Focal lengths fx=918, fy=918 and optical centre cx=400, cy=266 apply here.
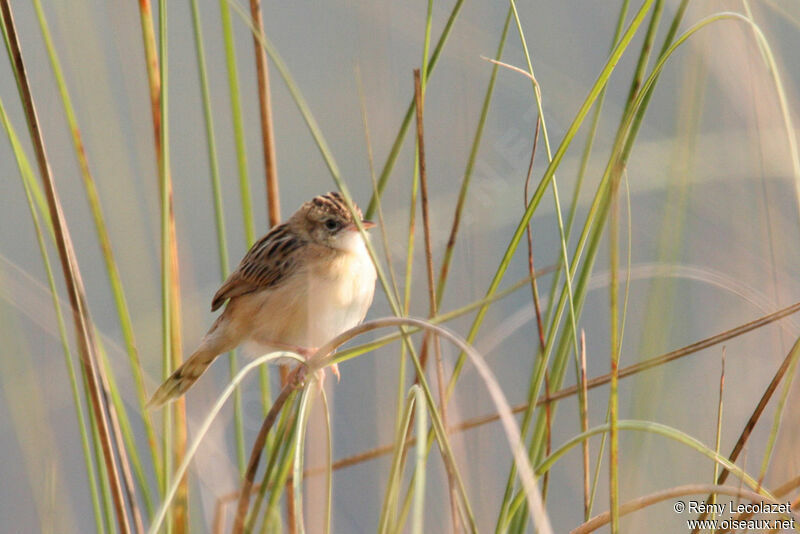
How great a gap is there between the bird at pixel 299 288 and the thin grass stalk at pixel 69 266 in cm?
159

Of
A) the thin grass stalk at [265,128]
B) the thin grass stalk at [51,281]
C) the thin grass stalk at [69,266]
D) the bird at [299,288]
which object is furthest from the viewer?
the bird at [299,288]

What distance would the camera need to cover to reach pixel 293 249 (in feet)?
12.6

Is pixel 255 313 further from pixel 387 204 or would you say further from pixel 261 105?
pixel 261 105

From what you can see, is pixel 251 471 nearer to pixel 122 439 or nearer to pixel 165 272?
pixel 122 439

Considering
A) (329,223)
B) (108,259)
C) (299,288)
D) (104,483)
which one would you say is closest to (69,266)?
(108,259)

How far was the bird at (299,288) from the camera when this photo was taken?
12.0 feet

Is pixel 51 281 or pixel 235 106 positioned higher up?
pixel 235 106

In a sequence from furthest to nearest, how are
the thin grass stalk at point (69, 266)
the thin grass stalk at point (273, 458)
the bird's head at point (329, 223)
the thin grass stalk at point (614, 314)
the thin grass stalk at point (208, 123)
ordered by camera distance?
1. the bird's head at point (329, 223)
2. the thin grass stalk at point (208, 123)
3. the thin grass stalk at point (273, 458)
4. the thin grass stalk at point (69, 266)
5. the thin grass stalk at point (614, 314)

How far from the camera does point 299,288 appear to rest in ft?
12.4

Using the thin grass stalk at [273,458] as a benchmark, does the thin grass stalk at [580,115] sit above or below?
above

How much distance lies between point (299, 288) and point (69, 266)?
191 centimetres

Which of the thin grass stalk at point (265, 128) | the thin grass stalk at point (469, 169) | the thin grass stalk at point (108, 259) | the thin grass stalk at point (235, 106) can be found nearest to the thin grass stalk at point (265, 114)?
the thin grass stalk at point (265, 128)

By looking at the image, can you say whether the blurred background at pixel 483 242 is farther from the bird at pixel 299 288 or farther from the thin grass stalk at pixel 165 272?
the bird at pixel 299 288

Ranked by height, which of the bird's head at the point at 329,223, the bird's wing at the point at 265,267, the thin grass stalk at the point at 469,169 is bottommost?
the bird's wing at the point at 265,267
